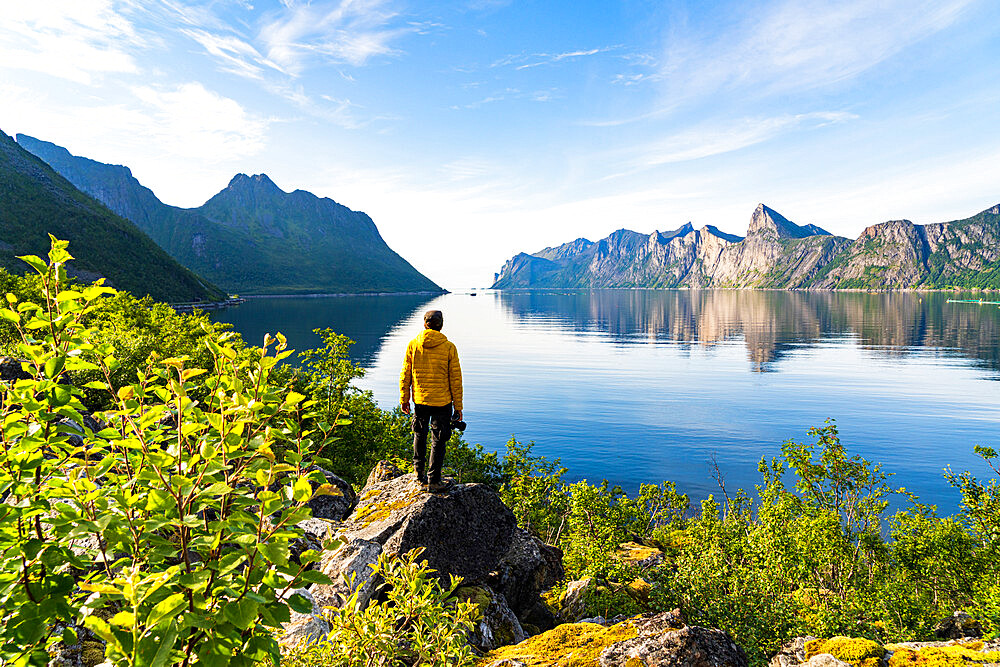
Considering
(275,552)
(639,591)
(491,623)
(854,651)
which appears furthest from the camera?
(639,591)

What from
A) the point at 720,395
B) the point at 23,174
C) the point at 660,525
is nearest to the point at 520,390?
the point at 720,395

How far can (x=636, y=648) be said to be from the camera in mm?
6176

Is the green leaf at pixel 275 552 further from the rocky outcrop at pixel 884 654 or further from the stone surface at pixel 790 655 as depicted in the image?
the stone surface at pixel 790 655

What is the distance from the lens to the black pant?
1138 cm

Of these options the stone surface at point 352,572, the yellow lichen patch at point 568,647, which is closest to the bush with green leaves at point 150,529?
the yellow lichen patch at point 568,647

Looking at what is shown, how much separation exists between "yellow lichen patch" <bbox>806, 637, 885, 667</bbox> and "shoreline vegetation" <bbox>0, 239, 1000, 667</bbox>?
85 centimetres

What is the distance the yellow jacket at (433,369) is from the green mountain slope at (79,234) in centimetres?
16635

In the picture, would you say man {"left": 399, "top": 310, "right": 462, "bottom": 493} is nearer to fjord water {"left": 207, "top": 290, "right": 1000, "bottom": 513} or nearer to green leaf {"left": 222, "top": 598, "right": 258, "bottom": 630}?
green leaf {"left": 222, "top": 598, "right": 258, "bottom": 630}

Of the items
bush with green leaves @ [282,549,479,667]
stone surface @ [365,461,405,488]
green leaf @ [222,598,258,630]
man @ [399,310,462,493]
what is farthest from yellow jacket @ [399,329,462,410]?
green leaf @ [222,598,258,630]

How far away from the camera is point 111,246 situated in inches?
6491

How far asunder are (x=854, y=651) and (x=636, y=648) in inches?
144

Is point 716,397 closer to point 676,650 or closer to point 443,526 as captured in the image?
point 443,526

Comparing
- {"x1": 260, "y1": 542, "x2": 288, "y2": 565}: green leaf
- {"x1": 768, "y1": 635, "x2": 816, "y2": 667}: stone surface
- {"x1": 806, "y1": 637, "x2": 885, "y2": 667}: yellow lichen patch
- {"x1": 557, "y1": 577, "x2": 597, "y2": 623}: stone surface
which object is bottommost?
{"x1": 557, "y1": 577, "x2": 597, "y2": 623}: stone surface

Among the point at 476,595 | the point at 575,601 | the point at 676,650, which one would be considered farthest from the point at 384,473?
the point at 676,650
